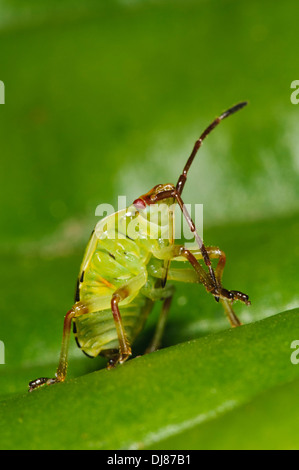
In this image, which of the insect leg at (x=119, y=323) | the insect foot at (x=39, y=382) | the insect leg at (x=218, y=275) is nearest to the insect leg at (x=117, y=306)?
the insect leg at (x=119, y=323)

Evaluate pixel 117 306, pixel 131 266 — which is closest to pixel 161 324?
pixel 131 266

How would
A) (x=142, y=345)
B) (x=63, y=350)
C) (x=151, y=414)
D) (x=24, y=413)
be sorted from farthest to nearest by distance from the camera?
1. (x=142, y=345)
2. (x=63, y=350)
3. (x=24, y=413)
4. (x=151, y=414)

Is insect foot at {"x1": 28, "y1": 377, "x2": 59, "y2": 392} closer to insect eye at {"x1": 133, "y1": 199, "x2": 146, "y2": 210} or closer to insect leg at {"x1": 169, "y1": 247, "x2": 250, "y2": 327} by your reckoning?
insect leg at {"x1": 169, "y1": 247, "x2": 250, "y2": 327}

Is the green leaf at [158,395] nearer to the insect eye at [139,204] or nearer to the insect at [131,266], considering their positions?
the insect at [131,266]

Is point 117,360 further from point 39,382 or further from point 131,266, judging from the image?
point 131,266

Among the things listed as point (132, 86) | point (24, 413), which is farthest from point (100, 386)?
point (132, 86)

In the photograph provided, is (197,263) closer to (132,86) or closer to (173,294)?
(173,294)
